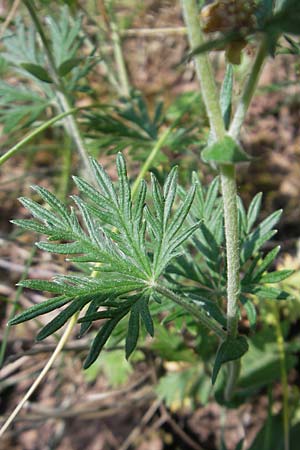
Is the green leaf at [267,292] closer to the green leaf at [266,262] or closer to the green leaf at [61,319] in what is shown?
the green leaf at [266,262]

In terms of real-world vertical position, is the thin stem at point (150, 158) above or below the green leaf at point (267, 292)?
above

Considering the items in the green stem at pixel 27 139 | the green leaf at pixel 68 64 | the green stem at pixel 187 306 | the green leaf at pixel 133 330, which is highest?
the green leaf at pixel 68 64

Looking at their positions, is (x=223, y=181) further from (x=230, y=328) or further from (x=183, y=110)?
(x=183, y=110)

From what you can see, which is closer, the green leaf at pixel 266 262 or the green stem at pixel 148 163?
the green leaf at pixel 266 262

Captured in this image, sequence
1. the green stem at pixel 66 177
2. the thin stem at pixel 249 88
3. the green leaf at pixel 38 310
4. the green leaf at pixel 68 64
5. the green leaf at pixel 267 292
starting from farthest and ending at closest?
the green stem at pixel 66 177 < the green leaf at pixel 68 64 < the green leaf at pixel 267 292 < the green leaf at pixel 38 310 < the thin stem at pixel 249 88

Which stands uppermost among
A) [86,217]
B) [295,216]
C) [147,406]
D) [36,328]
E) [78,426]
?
[295,216]

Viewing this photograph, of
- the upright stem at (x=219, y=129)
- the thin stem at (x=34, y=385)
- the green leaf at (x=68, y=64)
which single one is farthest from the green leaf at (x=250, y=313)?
the green leaf at (x=68, y=64)

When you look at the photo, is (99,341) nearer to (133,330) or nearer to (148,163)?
(133,330)

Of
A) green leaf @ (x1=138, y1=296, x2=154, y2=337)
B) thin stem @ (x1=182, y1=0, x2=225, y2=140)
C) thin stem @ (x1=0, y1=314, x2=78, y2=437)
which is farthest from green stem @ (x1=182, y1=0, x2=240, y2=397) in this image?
thin stem @ (x1=0, y1=314, x2=78, y2=437)

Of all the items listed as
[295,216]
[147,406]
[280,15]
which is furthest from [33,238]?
[280,15]
